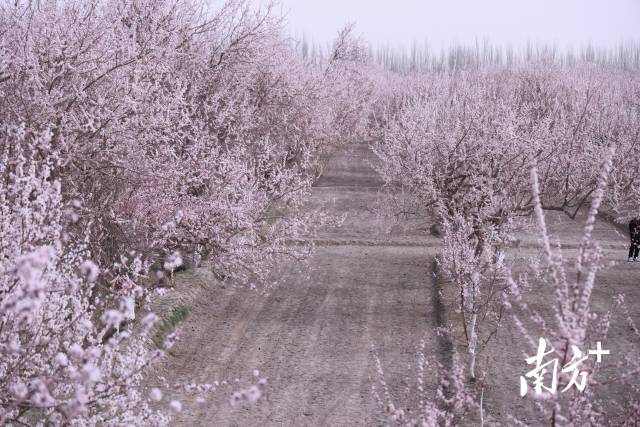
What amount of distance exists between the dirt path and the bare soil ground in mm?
25

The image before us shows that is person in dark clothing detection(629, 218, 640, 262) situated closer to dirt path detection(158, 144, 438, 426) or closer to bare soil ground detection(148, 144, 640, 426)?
bare soil ground detection(148, 144, 640, 426)

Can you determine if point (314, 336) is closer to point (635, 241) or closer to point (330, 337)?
point (330, 337)

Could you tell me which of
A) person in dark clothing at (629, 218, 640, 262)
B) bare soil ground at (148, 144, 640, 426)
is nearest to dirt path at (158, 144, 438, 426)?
bare soil ground at (148, 144, 640, 426)

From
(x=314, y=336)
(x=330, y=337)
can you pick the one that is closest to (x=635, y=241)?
(x=330, y=337)

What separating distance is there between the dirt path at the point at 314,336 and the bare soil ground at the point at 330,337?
0.02 metres

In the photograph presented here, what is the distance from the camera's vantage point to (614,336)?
16359 mm

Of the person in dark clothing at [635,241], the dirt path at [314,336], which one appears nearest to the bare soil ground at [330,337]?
the dirt path at [314,336]

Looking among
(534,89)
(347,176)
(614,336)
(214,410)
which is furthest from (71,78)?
(534,89)

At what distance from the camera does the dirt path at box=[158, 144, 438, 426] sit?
12367 millimetres

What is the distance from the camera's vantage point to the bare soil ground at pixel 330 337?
1243 centimetres

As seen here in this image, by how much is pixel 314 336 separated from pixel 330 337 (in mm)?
356

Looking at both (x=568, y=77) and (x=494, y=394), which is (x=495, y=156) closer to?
(x=494, y=394)

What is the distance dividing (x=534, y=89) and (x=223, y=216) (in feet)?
114

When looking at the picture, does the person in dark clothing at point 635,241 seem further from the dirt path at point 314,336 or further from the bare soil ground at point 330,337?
the dirt path at point 314,336
